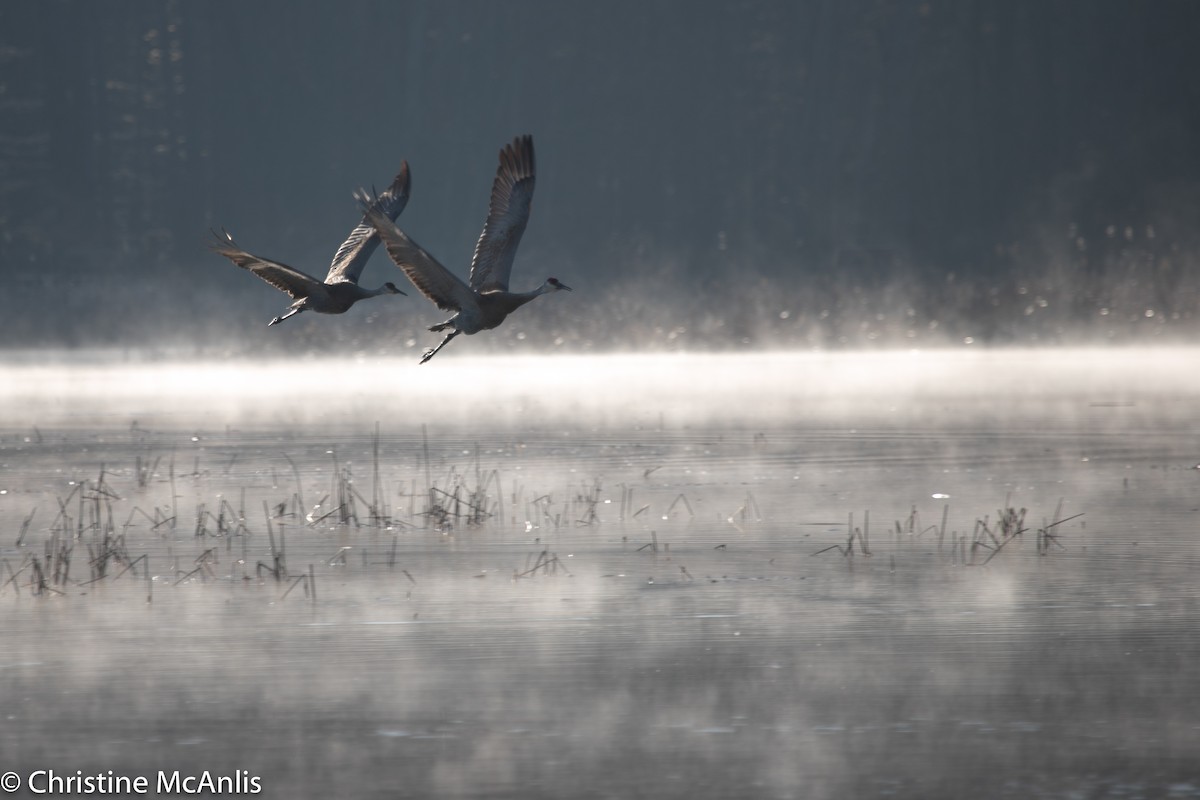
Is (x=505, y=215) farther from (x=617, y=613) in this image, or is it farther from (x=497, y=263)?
(x=617, y=613)

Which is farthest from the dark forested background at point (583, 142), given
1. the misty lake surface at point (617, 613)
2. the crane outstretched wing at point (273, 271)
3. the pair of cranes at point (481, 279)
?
the crane outstretched wing at point (273, 271)

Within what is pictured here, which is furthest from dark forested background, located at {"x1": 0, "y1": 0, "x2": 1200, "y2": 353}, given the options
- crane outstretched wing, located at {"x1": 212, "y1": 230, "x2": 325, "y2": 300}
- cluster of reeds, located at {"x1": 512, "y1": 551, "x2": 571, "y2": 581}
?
cluster of reeds, located at {"x1": 512, "y1": 551, "x2": 571, "y2": 581}

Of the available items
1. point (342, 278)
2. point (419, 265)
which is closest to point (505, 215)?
point (419, 265)

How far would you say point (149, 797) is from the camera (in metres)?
8.71

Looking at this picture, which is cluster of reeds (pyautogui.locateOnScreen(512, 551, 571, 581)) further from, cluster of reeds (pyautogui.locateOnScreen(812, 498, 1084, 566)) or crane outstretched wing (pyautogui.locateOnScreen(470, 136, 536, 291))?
crane outstretched wing (pyautogui.locateOnScreen(470, 136, 536, 291))

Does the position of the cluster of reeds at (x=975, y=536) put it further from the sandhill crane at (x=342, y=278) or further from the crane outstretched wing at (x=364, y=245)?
the crane outstretched wing at (x=364, y=245)

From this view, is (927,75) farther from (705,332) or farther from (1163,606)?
(1163,606)

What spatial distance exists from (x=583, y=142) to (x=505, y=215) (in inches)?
2956

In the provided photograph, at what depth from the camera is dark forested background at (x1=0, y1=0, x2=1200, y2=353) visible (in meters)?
84.4

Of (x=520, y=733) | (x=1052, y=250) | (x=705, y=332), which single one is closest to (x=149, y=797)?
(x=520, y=733)

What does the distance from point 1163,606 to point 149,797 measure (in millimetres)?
6711

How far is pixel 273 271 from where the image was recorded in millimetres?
14812

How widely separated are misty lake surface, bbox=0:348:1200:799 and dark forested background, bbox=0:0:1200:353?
57.7 meters

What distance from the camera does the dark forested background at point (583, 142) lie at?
8438 cm
